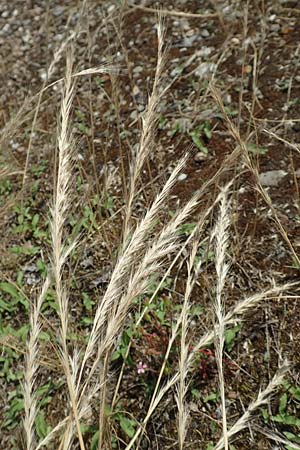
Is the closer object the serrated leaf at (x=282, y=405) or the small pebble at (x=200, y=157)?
the serrated leaf at (x=282, y=405)

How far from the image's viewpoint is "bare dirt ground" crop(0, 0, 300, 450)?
2.12 meters

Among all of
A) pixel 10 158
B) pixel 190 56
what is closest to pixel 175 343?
pixel 10 158

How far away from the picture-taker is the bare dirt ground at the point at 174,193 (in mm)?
2117

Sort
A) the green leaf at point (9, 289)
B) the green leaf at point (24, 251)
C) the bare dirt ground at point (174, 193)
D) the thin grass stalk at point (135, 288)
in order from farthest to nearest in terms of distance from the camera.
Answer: the green leaf at point (24, 251) < the green leaf at point (9, 289) < the bare dirt ground at point (174, 193) < the thin grass stalk at point (135, 288)

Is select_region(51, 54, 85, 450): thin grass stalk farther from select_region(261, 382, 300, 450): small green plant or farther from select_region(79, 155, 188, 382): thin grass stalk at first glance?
select_region(261, 382, 300, 450): small green plant

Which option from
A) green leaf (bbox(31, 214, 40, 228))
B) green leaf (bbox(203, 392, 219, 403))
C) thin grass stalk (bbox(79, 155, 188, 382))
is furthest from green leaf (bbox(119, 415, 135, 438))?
green leaf (bbox(31, 214, 40, 228))

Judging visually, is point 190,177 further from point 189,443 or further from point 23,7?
point 23,7

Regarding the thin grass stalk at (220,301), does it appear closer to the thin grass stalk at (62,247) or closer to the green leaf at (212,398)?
the thin grass stalk at (62,247)

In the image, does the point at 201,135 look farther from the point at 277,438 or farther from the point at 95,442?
the point at 277,438

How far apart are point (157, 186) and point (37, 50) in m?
1.47

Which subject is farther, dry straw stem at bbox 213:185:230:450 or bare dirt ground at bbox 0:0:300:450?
bare dirt ground at bbox 0:0:300:450

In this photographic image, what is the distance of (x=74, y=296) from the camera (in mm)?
2553

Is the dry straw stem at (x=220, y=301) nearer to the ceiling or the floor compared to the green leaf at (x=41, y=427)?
nearer to the ceiling

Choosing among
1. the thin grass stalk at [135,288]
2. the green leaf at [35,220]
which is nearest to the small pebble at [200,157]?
the green leaf at [35,220]
